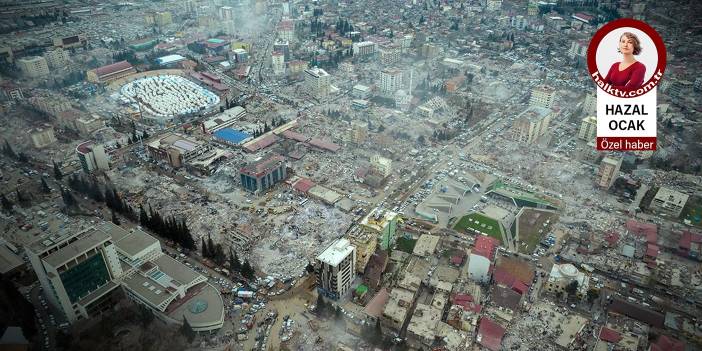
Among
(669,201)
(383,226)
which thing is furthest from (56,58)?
(669,201)

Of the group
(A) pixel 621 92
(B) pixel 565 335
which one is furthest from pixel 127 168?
(A) pixel 621 92

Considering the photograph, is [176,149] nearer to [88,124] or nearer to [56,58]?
[88,124]

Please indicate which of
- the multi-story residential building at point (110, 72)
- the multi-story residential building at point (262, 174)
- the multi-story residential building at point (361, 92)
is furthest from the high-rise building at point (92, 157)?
the multi-story residential building at point (361, 92)

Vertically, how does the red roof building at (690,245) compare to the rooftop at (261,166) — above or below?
below

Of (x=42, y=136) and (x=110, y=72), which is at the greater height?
(x=110, y=72)

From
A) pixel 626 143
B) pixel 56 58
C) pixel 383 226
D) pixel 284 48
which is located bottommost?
pixel 383 226

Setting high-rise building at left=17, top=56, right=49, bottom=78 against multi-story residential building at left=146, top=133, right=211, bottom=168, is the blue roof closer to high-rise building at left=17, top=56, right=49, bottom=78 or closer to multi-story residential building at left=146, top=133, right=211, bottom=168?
multi-story residential building at left=146, top=133, right=211, bottom=168

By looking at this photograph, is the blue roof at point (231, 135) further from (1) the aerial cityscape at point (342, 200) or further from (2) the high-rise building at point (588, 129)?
(2) the high-rise building at point (588, 129)
